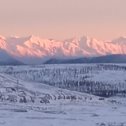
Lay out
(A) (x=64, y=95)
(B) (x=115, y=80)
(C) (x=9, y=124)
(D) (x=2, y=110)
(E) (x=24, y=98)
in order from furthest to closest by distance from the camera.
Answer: (B) (x=115, y=80)
(A) (x=64, y=95)
(E) (x=24, y=98)
(D) (x=2, y=110)
(C) (x=9, y=124)

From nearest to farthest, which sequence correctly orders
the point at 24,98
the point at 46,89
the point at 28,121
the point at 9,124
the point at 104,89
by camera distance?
1. the point at 9,124
2. the point at 28,121
3. the point at 24,98
4. the point at 46,89
5. the point at 104,89

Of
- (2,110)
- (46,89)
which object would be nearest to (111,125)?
(2,110)

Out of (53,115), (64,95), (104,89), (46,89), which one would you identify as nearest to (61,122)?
(53,115)

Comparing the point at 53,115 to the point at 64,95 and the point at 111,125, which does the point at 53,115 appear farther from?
the point at 64,95

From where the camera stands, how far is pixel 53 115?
5916 cm

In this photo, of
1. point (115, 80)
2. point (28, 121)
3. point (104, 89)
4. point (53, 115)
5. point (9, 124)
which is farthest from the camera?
point (115, 80)

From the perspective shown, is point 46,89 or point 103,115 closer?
point 103,115

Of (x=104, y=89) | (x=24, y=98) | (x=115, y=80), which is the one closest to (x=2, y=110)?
(x=24, y=98)

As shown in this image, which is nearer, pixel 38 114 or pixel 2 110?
pixel 38 114

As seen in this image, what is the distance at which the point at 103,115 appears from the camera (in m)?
61.3

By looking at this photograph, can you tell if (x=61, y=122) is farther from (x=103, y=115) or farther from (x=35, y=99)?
(x=35, y=99)

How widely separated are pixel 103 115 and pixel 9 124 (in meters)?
14.5

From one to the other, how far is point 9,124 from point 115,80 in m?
133

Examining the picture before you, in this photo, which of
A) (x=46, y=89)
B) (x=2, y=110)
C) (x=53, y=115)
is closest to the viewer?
(x=53, y=115)
